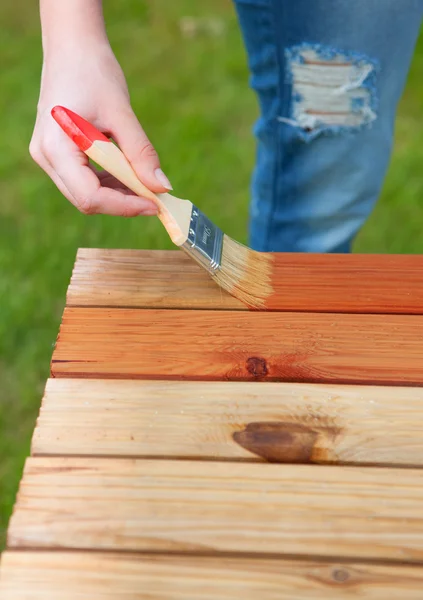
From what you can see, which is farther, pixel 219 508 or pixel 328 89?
pixel 328 89

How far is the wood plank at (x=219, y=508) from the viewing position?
691 millimetres

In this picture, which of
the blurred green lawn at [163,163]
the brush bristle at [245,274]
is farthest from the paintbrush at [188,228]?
the blurred green lawn at [163,163]

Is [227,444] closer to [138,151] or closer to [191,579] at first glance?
[191,579]

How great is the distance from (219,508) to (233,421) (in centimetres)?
11

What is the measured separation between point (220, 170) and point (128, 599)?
6.22ft

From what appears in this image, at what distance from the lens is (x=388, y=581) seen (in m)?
0.67

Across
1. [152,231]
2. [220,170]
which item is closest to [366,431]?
[152,231]

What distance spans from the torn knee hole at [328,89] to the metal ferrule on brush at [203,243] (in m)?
0.47

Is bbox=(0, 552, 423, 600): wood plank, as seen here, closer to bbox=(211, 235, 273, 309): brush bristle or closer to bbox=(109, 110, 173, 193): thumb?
bbox=(211, 235, 273, 309): brush bristle

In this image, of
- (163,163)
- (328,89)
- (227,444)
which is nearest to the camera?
(227,444)

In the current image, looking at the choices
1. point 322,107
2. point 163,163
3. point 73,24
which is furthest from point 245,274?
point 163,163

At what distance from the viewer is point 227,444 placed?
2.55 ft

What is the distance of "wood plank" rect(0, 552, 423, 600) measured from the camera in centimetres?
66

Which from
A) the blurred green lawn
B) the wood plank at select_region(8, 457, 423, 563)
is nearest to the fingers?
the wood plank at select_region(8, 457, 423, 563)
